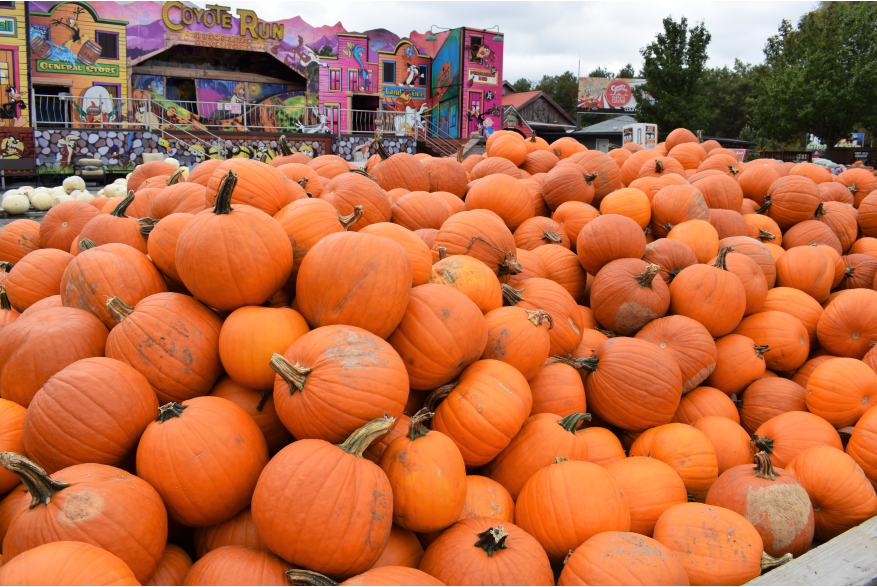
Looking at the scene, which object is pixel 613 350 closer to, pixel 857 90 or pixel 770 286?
pixel 770 286

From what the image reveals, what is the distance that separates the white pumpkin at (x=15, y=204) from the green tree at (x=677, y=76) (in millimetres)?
27418

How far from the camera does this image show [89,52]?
17.6 meters

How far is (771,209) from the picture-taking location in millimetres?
4895

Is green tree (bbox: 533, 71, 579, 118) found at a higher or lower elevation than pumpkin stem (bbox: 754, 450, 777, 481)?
higher

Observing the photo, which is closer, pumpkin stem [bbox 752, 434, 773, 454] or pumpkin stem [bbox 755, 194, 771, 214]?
pumpkin stem [bbox 752, 434, 773, 454]

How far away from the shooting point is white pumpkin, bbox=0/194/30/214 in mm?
9062

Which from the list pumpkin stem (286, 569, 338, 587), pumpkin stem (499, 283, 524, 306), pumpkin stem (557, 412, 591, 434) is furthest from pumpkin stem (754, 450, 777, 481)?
pumpkin stem (286, 569, 338, 587)

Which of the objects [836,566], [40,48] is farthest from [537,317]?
[40,48]

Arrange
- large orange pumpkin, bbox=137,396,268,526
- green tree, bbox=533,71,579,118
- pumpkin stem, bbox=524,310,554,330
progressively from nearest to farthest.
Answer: large orange pumpkin, bbox=137,396,268,526, pumpkin stem, bbox=524,310,554,330, green tree, bbox=533,71,579,118

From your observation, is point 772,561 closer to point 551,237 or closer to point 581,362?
point 581,362

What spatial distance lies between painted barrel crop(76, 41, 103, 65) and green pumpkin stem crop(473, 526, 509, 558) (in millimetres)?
22047

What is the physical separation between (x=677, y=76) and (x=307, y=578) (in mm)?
31384

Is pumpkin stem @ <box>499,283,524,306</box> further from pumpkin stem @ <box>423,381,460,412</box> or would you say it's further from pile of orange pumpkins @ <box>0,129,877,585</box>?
pumpkin stem @ <box>423,381,460,412</box>

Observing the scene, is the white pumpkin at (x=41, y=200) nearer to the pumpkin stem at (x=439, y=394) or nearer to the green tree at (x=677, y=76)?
the pumpkin stem at (x=439, y=394)
